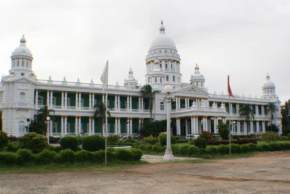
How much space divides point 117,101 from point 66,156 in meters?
54.4

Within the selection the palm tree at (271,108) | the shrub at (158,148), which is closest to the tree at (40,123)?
the shrub at (158,148)

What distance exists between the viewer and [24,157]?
88.5 feet

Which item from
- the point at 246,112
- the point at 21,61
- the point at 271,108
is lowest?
the point at 246,112

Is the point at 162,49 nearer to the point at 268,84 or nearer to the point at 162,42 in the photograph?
the point at 162,42

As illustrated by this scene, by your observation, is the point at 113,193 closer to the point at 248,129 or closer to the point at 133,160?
the point at 133,160

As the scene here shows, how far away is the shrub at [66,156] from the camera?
27.9m

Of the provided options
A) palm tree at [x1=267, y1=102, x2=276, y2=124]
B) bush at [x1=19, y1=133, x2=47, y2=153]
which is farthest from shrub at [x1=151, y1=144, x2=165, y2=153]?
palm tree at [x1=267, y1=102, x2=276, y2=124]

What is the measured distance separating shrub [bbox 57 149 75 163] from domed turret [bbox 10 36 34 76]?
4830 centimetres

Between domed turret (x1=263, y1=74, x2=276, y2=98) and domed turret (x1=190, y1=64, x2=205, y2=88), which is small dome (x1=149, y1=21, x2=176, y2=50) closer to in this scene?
domed turret (x1=190, y1=64, x2=205, y2=88)

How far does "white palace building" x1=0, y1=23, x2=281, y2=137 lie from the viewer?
2743 inches

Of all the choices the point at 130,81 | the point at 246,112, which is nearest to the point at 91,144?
the point at 130,81

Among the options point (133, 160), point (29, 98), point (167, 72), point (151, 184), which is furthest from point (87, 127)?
point (151, 184)

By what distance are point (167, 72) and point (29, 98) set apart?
4110 centimetres

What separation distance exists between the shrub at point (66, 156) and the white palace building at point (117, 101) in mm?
42745
